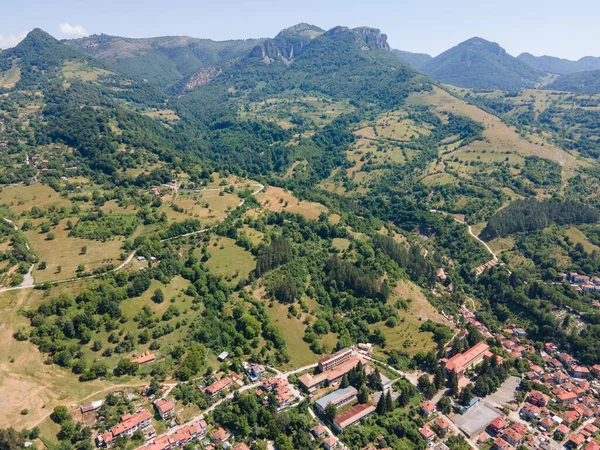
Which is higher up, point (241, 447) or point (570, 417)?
point (241, 447)

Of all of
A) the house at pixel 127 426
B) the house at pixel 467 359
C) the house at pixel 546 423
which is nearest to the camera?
the house at pixel 127 426

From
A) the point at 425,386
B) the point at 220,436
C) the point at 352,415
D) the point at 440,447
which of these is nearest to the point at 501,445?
the point at 440,447

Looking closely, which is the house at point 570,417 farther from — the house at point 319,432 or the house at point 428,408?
the house at point 319,432

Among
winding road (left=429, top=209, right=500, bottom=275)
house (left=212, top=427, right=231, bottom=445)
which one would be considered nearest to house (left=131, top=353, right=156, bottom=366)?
house (left=212, top=427, right=231, bottom=445)

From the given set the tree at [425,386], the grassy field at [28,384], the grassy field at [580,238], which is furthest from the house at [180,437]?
the grassy field at [580,238]

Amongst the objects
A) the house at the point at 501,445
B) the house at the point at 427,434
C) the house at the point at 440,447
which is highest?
the house at the point at 427,434

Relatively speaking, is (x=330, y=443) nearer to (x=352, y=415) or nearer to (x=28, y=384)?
(x=352, y=415)
